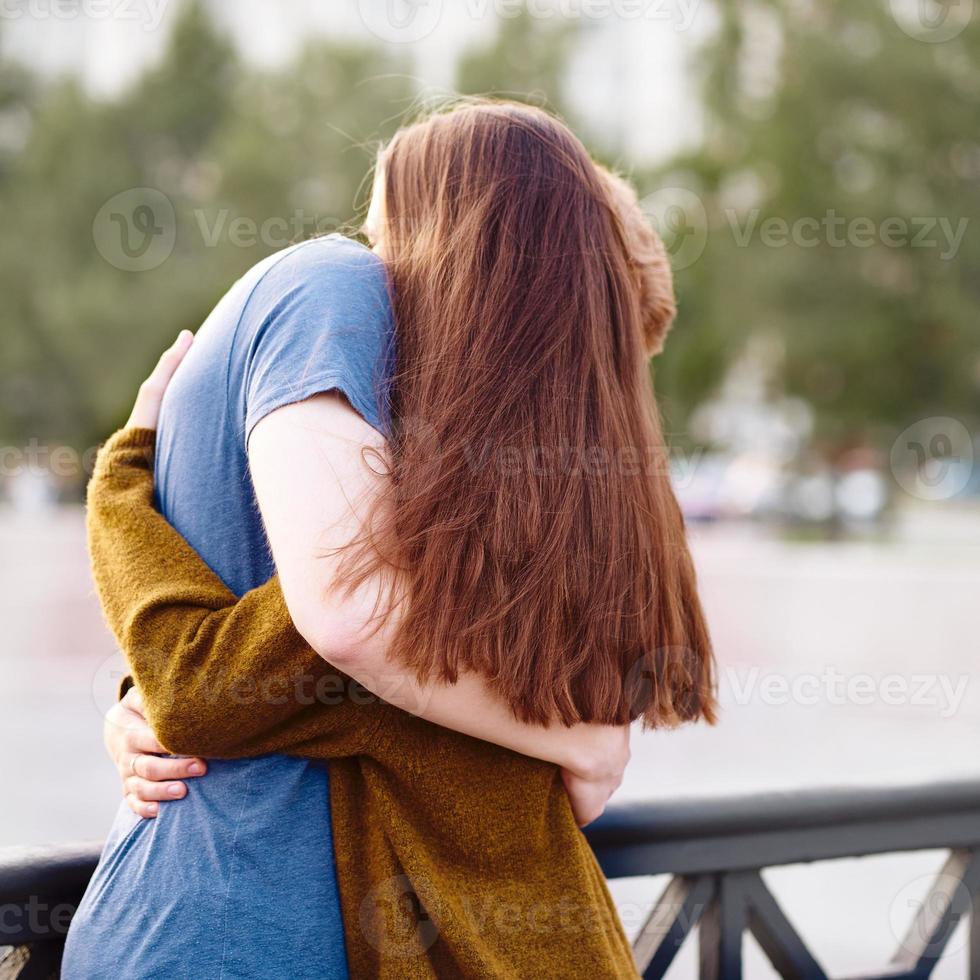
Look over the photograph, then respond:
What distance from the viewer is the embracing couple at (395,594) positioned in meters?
1.22

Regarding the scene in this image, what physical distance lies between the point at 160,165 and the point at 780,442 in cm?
1739

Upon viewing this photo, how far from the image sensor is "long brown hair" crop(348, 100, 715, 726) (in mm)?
1243

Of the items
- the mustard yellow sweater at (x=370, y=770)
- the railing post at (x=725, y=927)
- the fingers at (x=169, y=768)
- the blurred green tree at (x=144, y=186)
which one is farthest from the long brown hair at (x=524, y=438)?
the blurred green tree at (x=144, y=186)

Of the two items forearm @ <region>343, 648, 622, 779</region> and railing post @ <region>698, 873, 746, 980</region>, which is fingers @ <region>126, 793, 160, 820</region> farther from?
railing post @ <region>698, 873, 746, 980</region>

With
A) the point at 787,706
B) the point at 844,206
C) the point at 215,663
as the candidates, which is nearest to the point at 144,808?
the point at 215,663

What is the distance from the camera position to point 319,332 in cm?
122

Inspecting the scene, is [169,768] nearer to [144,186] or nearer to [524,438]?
[524,438]

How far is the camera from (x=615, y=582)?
1.33m

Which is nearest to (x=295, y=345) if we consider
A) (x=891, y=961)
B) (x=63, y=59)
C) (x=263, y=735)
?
(x=263, y=735)

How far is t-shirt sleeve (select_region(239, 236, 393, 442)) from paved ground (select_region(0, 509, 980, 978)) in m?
0.76

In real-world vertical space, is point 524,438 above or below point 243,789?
above

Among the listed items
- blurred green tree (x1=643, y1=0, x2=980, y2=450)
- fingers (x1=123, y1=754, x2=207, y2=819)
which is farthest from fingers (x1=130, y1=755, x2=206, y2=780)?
blurred green tree (x1=643, y1=0, x2=980, y2=450)

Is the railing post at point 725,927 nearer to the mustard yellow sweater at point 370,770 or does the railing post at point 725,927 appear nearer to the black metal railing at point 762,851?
the black metal railing at point 762,851

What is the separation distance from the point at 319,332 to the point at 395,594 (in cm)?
29
